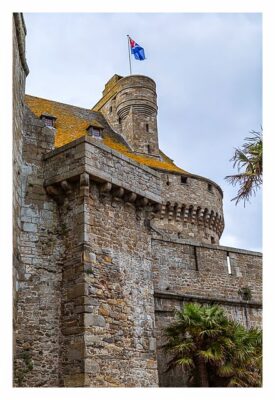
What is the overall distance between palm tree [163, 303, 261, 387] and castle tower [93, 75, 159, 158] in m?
13.5

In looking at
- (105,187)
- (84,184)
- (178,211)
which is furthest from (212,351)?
(178,211)

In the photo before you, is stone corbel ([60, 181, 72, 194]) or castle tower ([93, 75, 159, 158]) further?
castle tower ([93, 75, 159, 158])

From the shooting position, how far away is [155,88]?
2816 cm

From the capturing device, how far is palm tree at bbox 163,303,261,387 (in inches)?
516

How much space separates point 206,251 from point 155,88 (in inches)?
480

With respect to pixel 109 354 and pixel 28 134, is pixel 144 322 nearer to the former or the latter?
pixel 109 354

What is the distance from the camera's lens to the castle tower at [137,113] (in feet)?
87.8

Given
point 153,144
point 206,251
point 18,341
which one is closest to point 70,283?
point 18,341

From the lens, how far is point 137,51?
29.5 m

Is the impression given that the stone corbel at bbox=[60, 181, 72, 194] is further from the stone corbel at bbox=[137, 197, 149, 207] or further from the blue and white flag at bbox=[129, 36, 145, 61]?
the blue and white flag at bbox=[129, 36, 145, 61]

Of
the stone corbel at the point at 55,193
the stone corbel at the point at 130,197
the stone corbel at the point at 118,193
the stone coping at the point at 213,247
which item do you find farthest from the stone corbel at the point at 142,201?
the stone coping at the point at 213,247

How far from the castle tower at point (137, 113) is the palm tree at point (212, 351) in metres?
13.5

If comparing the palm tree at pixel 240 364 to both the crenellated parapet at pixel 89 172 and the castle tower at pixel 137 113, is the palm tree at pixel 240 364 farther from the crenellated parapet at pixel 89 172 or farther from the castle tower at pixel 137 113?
the castle tower at pixel 137 113

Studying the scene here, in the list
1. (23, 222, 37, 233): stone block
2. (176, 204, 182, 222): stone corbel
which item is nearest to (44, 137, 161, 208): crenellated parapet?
(23, 222, 37, 233): stone block
